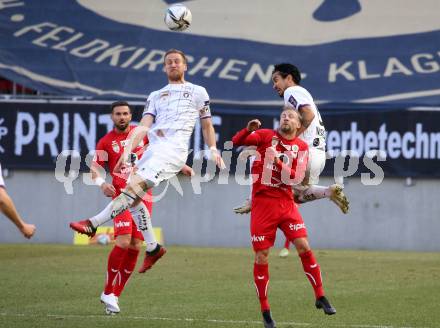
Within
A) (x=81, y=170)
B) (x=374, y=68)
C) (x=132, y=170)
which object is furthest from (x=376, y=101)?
(x=132, y=170)

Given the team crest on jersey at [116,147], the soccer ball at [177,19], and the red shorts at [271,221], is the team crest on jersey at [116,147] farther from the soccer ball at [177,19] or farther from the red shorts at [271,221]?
the soccer ball at [177,19]

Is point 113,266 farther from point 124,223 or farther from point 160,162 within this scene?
point 160,162

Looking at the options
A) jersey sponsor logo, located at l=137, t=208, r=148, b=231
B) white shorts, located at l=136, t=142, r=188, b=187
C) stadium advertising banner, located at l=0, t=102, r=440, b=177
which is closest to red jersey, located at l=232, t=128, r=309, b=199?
white shorts, located at l=136, t=142, r=188, b=187

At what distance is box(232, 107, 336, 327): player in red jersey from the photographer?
35.6 ft

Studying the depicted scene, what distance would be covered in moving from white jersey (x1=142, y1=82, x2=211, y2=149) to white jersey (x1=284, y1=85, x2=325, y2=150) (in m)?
0.99

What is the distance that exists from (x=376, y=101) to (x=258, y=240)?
42.6 feet

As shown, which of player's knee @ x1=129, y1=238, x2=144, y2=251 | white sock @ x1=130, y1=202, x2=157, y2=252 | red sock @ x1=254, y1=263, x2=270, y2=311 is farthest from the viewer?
player's knee @ x1=129, y1=238, x2=144, y2=251

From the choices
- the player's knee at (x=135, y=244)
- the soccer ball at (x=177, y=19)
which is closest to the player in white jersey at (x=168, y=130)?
the player's knee at (x=135, y=244)

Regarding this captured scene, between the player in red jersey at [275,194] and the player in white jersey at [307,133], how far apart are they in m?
0.35

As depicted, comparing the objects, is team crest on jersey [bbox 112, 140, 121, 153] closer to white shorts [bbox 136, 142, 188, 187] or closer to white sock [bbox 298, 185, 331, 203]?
white shorts [bbox 136, 142, 188, 187]

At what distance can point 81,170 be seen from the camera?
880 inches

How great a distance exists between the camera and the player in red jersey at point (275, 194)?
10844 millimetres

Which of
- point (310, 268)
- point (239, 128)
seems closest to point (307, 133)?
point (310, 268)

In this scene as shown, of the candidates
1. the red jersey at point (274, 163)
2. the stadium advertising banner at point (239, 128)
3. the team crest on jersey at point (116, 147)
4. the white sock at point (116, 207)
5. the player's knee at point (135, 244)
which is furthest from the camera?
the stadium advertising banner at point (239, 128)
